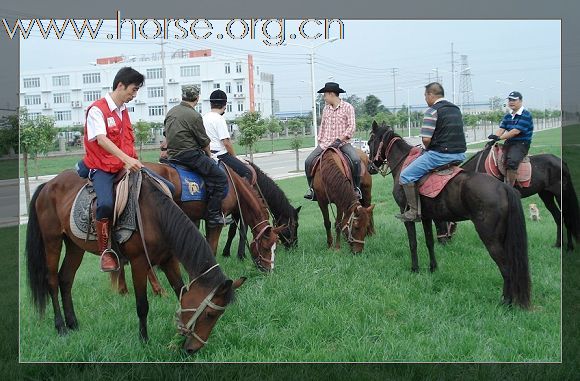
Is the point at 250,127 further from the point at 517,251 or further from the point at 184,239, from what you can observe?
the point at 517,251

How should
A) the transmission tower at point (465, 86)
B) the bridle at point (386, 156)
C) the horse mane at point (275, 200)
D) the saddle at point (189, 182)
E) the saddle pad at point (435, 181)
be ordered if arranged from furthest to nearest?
1. the horse mane at point (275, 200)
2. the bridle at point (386, 156)
3. the saddle at point (189, 182)
4. the saddle pad at point (435, 181)
5. the transmission tower at point (465, 86)

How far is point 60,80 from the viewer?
439 centimetres

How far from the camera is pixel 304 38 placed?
171 inches

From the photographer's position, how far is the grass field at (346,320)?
405 cm

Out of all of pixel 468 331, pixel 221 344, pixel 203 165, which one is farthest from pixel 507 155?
pixel 221 344

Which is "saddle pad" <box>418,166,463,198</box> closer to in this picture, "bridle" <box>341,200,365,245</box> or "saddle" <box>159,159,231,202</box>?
"bridle" <box>341,200,365,245</box>

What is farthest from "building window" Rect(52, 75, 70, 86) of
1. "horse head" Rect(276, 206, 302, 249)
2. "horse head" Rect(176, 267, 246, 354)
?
"horse head" Rect(276, 206, 302, 249)

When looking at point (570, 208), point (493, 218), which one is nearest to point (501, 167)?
point (570, 208)

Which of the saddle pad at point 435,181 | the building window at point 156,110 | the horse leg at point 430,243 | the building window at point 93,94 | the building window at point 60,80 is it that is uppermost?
the building window at point 60,80

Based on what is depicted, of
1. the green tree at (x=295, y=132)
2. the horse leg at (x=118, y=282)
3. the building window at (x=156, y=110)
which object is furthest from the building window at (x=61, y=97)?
the green tree at (x=295, y=132)

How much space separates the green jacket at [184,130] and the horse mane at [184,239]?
43.5 inches

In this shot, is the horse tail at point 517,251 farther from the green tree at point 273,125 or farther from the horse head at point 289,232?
the horse head at point 289,232

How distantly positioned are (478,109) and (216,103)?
2.65m

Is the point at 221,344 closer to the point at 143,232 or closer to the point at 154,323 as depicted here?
the point at 154,323
